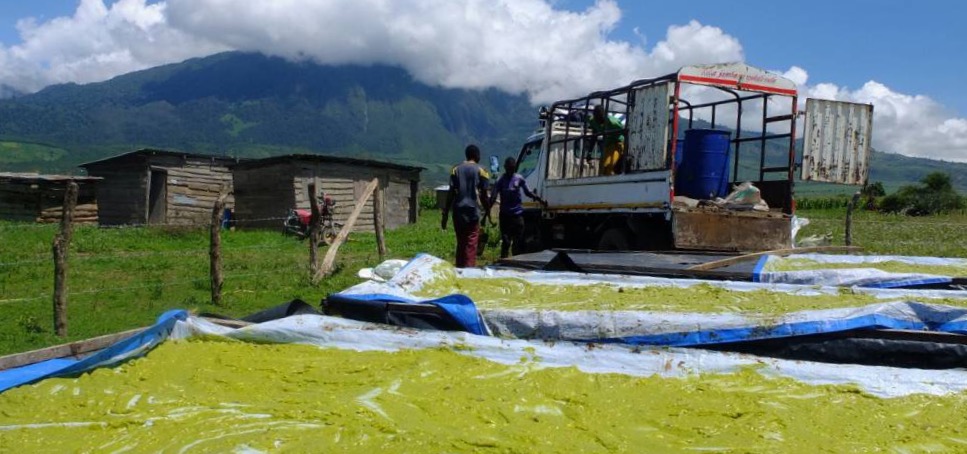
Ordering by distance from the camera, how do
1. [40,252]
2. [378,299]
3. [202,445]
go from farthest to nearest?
[40,252]
[378,299]
[202,445]

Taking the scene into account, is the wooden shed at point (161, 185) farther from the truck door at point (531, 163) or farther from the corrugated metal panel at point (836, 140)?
the corrugated metal panel at point (836, 140)

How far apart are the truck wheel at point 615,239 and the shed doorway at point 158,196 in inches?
748

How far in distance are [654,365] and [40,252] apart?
13752 mm

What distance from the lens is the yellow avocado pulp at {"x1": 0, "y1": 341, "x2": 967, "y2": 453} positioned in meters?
3.11

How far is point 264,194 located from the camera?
23453mm

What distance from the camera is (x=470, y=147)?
8.79 metres

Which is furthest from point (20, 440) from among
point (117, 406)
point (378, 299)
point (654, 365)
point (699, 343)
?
point (699, 343)

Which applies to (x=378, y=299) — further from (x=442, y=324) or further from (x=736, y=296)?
(x=736, y=296)

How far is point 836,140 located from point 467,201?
5.19m

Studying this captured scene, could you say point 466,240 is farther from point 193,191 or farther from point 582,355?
point 193,191

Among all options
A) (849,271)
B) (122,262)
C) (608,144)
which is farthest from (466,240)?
(122,262)

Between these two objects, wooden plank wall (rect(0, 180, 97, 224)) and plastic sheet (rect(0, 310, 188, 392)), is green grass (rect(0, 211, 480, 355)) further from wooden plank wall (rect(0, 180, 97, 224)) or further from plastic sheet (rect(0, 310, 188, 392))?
wooden plank wall (rect(0, 180, 97, 224))

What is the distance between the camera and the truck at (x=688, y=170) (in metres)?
9.07

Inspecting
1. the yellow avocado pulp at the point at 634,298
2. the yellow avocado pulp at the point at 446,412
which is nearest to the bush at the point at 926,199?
the yellow avocado pulp at the point at 634,298
